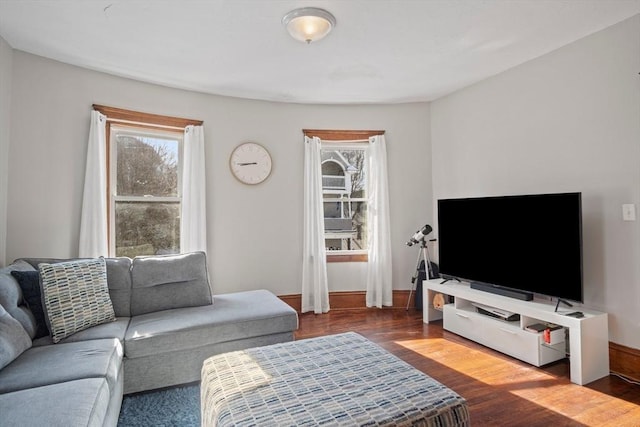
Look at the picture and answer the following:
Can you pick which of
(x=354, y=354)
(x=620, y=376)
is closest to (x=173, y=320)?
(x=354, y=354)

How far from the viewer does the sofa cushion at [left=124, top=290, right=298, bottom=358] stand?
222 cm

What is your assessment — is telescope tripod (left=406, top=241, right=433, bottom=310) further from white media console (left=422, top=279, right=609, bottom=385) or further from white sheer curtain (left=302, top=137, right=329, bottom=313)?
white sheer curtain (left=302, top=137, right=329, bottom=313)

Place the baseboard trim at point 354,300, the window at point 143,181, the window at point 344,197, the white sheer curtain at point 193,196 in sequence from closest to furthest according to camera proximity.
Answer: the window at point 143,181 < the white sheer curtain at point 193,196 < the baseboard trim at point 354,300 < the window at point 344,197

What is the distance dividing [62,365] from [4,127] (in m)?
2.15

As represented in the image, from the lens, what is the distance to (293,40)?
2.62 meters

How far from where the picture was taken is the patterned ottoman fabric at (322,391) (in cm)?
127

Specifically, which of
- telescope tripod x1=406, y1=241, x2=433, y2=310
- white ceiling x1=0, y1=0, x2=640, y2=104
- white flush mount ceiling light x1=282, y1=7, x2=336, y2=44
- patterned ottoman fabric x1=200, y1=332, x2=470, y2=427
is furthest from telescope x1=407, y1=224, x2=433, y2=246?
white flush mount ceiling light x1=282, y1=7, x2=336, y2=44

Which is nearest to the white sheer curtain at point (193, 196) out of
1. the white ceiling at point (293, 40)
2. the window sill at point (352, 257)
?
the white ceiling at point (293, 40)

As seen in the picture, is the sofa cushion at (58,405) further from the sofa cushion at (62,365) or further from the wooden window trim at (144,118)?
the wooden window trim at (144,118)

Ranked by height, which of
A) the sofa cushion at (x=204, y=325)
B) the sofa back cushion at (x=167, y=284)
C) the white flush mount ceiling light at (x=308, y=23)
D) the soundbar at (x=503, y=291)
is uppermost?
the white flush mount ceiling light at (x=308, y=23)

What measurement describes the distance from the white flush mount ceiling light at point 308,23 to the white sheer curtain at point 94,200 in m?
2.04

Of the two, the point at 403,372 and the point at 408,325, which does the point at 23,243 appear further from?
the point at 408,325

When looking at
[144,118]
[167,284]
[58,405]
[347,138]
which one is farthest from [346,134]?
[58,405]

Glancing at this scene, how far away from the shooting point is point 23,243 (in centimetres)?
Answer: 279
